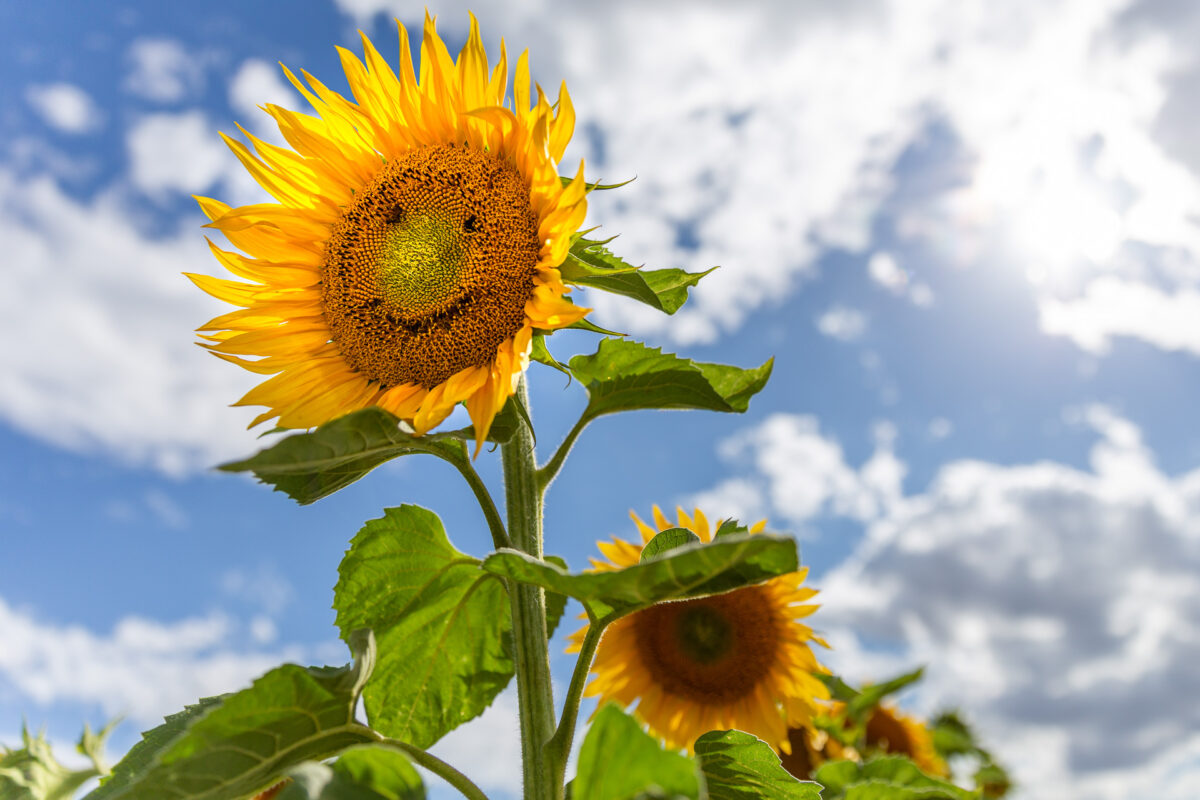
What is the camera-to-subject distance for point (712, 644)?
13.4 ft

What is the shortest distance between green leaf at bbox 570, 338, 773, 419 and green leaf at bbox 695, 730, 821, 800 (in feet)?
2.48

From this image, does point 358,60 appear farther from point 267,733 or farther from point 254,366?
point 267,733

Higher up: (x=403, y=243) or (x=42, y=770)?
(x=403, y=243)

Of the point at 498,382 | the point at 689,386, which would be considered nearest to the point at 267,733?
the point at 498,382

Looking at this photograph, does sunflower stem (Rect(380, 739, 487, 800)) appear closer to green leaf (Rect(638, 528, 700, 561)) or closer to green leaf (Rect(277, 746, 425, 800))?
green leaf (Rect(277, 746, 425, 800))

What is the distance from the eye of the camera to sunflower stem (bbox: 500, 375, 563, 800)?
1.81 metres

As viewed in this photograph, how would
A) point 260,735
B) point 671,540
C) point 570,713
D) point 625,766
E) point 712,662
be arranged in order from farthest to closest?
point 712,662 → point 671,540 → point 570,713 → point 260,735 → point 625,766

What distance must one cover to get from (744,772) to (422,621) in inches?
31.9

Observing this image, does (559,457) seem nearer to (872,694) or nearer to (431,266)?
(431,266)

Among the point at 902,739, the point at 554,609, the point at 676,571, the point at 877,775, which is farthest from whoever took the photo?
the point at 902,739

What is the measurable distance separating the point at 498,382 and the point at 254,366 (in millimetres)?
640

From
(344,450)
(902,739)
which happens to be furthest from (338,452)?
(902,739)

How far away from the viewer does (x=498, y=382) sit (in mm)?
1768

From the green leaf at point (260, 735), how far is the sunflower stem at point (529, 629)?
32cm
